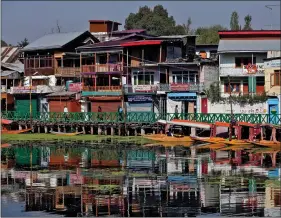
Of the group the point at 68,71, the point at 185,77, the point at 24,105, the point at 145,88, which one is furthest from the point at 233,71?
the point at 24,105

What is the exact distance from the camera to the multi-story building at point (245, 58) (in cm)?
5388

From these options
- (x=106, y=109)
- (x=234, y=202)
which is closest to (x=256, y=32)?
(x=106, y=109)

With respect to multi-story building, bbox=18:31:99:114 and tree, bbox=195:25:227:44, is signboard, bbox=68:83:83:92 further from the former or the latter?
tree, bbox=195:25:227:44

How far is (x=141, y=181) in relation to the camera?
3139 cm

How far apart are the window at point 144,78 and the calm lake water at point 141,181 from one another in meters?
14.7

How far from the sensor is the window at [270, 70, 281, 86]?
167 ft

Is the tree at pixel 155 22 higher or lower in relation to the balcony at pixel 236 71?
higher

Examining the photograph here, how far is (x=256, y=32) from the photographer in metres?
54.8

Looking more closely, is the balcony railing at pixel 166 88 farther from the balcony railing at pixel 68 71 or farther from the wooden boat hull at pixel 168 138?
the balcony railing at pixel 68 71

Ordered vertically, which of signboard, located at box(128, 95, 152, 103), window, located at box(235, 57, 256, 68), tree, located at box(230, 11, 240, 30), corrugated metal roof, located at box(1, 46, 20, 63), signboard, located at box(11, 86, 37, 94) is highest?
tree, located at box(230, 11, 240, 30)

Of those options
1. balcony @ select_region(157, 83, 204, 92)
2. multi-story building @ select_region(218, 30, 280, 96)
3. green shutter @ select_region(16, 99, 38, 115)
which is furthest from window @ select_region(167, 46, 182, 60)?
green shutter @ select_region(16, 99, 38, 115)

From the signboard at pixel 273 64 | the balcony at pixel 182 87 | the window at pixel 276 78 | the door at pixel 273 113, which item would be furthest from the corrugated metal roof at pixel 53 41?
the door at pixel 273 113

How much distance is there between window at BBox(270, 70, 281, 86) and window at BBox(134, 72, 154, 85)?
1260 centimetres

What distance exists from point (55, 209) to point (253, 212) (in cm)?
762
